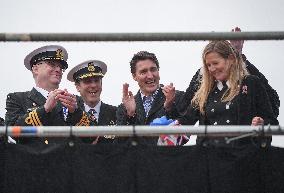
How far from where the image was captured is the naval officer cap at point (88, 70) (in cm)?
559

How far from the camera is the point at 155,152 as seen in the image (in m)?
3.36

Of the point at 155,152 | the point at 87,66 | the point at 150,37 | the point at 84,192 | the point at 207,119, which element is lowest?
the point at 84,192

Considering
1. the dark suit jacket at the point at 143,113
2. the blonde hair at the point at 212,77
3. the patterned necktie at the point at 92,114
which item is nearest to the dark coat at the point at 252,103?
the blonde hair at the point at 212,77

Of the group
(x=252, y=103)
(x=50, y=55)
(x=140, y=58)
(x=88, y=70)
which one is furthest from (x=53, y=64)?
(x=252, y=103)

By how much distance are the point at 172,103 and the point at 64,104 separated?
3.12 ft

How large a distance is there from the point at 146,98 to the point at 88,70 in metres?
0.99

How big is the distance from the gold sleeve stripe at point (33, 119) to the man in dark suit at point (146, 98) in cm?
73

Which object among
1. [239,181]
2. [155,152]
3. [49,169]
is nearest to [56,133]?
[49,169]

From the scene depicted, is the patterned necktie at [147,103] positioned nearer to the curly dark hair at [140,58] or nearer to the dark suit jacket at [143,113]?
the dark suit jacket at [143,113]

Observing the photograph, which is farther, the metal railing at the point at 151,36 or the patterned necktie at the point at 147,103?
the patterned necktie at the point at 147,103

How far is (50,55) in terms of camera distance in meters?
5.35

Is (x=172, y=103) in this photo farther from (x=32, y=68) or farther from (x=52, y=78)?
(x=32, y=68)

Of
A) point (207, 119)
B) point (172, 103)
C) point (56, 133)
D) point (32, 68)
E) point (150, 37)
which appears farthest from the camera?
point (32, 68)

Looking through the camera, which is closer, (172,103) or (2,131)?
(2,131)
